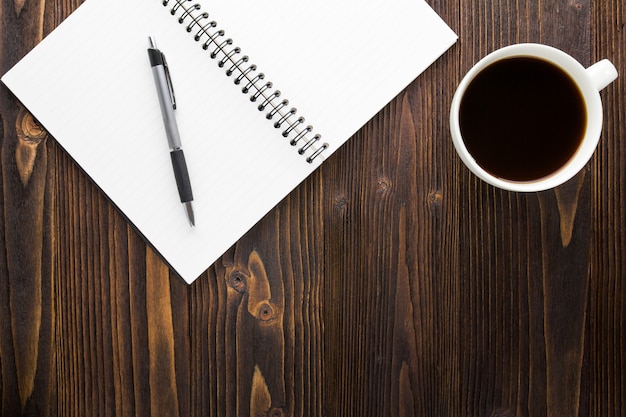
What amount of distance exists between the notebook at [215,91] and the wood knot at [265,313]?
0.08 meters

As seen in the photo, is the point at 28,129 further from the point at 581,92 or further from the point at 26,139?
the point at 581,92

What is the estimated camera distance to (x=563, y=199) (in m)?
0.64

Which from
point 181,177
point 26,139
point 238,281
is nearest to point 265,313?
point 238,281

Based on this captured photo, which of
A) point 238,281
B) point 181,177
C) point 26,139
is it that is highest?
point 26,139

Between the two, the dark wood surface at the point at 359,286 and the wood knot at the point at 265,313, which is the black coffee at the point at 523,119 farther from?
the wood knot at the point at 265,313

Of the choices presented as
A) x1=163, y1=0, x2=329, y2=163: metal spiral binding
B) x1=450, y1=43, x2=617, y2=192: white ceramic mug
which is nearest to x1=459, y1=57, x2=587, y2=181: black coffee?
x1=450, y1=43, x2=617, y2=192: white ceramic mug

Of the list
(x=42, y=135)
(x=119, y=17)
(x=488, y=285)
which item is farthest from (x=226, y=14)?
(x=488, y=285)

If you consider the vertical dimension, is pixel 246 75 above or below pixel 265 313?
above

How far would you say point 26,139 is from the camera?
63cm

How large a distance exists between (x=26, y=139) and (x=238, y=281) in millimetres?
290

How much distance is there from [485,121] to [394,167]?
0.37 ft

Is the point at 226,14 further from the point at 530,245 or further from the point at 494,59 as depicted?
the point at 530,245

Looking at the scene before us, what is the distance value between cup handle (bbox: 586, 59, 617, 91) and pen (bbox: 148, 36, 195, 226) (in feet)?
1.39

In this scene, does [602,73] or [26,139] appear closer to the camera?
[602,73]
